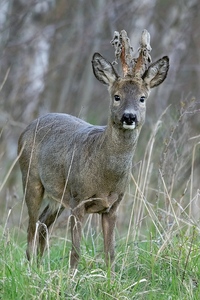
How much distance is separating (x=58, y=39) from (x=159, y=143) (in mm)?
8316

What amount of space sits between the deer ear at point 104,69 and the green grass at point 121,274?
4.36 ft

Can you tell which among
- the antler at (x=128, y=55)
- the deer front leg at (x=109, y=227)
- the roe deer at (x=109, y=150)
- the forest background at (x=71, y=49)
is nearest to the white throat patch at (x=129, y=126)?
the roe deer at (x=109, y=150)

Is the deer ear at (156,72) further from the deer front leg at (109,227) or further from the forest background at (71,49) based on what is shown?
the forest background at (71,49)

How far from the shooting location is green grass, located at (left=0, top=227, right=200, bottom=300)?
6.32 meters

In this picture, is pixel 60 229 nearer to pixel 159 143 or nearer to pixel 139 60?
pixel 159 143

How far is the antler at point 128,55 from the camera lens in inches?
309

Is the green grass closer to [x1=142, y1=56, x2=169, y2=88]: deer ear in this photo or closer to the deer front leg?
the deer front leg

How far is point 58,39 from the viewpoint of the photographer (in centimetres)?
1864

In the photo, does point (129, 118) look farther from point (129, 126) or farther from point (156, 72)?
point (156, 72)

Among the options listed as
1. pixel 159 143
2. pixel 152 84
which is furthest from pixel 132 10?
pixel 152 84

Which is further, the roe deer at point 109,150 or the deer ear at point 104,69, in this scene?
the deer ear at point 104,69

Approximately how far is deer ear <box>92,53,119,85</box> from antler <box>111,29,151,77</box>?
0.35 ft

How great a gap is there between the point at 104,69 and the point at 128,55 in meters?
0.23

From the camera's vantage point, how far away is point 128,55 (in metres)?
7.89
